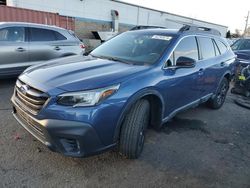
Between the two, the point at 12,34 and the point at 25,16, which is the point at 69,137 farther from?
the point at 25,16

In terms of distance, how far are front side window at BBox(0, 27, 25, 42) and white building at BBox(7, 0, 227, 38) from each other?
11.0m

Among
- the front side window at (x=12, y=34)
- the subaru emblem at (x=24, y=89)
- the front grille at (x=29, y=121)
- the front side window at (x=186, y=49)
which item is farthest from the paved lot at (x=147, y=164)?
the front side window at (x=12, y=34)

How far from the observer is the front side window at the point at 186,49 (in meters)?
3.87

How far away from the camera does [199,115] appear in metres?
5.50

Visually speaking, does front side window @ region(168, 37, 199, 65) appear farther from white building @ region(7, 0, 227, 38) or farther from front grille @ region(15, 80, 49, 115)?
white building @ region(7, 0, 227, 38)

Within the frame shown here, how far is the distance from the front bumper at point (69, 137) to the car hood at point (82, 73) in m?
0.40

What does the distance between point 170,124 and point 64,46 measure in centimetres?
434

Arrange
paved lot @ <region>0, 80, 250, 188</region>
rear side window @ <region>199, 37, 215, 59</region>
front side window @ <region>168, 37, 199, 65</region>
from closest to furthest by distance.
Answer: paved lot @ <region>0, 80, 250, 188</region> → front side window @ <region>168, 37, 199, 65</region> → rear side window @ <region>199, 37, 215, 59</region>

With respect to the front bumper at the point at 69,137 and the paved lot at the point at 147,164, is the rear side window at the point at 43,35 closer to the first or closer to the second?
the paved lot at the point at 147,164

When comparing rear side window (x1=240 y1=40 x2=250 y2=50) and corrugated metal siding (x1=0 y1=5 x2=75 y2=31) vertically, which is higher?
corrugated metal siding (x1=0 y1=5 x2=75 y2=31)

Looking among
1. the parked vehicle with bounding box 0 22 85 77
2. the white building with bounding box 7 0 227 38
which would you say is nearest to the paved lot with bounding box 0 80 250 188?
the parked vehicle with bounding box 0 22 85 77

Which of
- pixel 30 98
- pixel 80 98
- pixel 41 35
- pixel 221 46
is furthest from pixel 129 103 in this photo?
pixel 41 35

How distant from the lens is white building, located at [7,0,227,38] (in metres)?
18.1

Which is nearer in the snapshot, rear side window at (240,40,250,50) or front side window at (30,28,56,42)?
front side window at (30,28,56,42)
